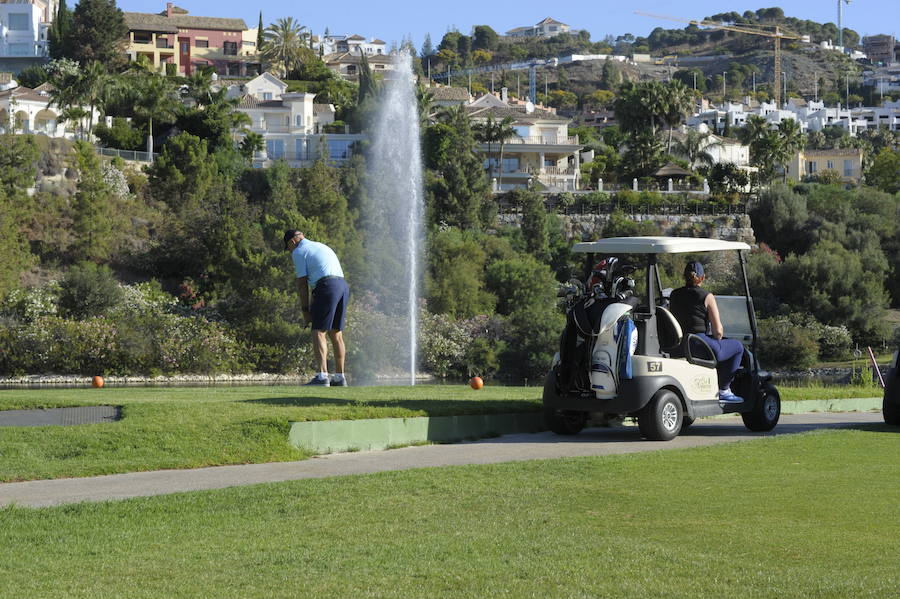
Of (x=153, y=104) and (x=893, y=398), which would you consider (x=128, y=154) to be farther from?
(x=893, y=398)

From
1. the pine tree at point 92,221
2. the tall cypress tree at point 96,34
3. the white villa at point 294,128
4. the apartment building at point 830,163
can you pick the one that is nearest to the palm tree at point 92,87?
the white villa at point 294,128

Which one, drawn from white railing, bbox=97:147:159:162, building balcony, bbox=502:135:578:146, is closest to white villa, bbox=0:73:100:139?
white railing, bbox=97:147:159:162

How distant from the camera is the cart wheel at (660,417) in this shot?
14.1 m

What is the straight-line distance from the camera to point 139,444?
1219cm

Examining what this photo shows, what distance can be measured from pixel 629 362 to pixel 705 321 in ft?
5.88

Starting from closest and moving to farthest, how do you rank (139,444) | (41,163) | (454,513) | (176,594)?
(176,594), (454,513), (139,444), (41,163)

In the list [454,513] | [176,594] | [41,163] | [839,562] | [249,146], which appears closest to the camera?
[176,594]

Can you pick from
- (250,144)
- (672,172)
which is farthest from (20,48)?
(672,172)

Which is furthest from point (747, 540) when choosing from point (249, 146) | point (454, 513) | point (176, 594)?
point (249, 146)

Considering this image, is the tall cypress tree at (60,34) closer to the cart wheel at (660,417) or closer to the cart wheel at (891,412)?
the cart wheel at (891,412)

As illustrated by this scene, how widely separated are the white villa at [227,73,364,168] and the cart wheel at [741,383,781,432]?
80583 mm

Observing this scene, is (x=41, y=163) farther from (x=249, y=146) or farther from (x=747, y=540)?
(x=747, y=540)

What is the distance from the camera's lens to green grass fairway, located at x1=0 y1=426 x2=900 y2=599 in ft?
23.0

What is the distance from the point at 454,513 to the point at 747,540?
216 centimetres
